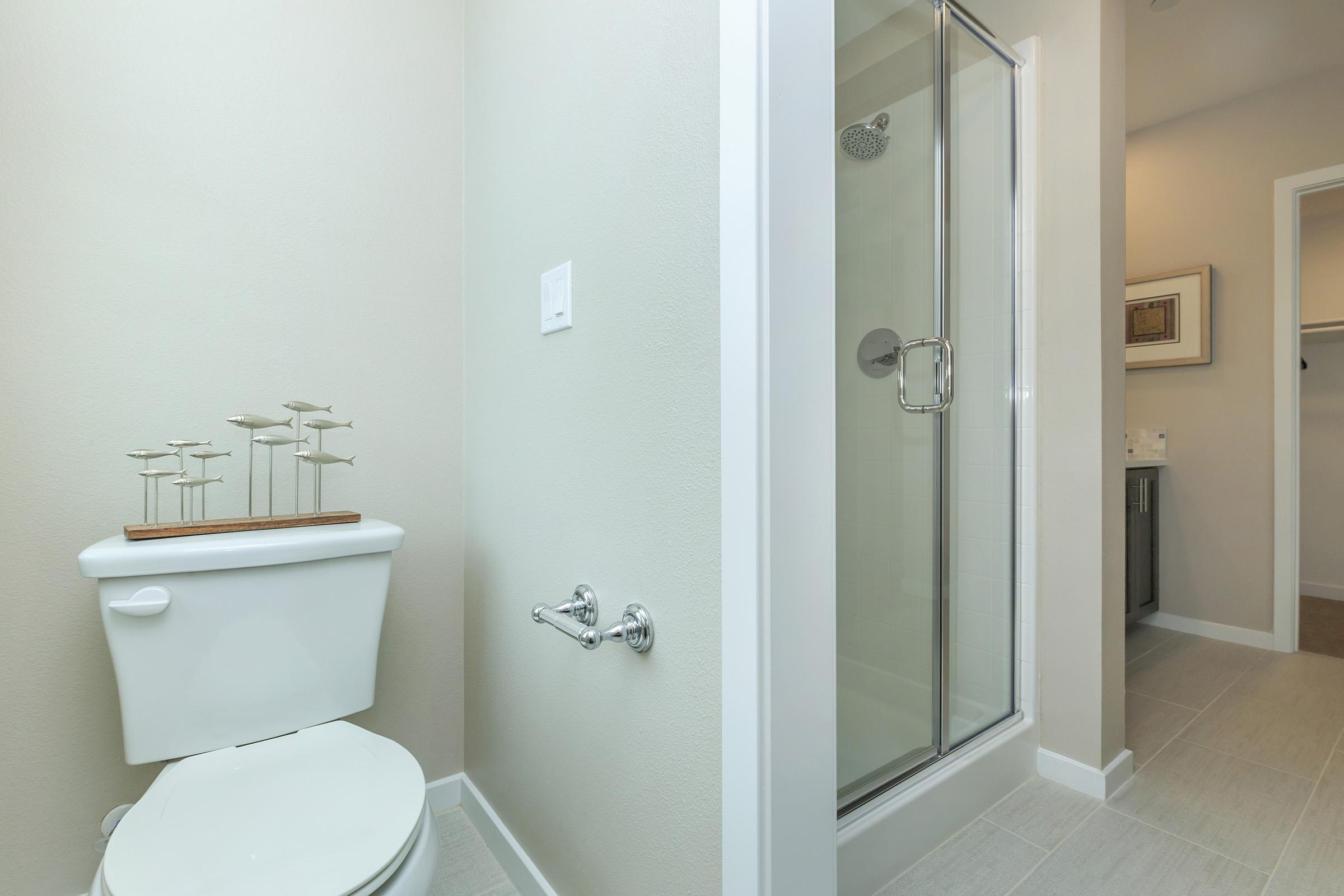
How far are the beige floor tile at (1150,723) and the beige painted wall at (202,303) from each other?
1.94m

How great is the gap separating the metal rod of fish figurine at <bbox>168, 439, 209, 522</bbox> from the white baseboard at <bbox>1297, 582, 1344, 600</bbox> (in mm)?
5045

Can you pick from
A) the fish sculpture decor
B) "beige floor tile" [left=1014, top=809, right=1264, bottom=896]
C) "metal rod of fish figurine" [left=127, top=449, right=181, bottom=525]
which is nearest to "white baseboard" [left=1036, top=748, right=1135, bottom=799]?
"beige floor tile" [left=1014, top=809, right=1264, bottom=896]

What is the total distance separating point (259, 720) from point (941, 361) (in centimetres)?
159

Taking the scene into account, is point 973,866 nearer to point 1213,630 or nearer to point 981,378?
point 981,378

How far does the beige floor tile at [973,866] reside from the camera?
1222 mm

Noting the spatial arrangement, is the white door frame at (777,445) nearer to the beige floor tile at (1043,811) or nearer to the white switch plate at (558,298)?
the white switch plate at (558,298)

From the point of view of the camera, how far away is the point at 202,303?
124 centimetres

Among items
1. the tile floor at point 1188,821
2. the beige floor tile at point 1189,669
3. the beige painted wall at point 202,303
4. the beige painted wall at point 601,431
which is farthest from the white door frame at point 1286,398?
the beige painted wall at point 202,303

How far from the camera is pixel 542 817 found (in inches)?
46.7

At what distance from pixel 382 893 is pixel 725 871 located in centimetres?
43

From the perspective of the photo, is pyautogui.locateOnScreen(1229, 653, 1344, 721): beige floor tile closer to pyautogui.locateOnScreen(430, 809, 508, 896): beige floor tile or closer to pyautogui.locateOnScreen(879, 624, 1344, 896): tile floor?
pyautogui.locateOnScreen(879, 624, 1344, 896): tile floor

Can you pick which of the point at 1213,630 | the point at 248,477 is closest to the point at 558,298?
the point at 248,477

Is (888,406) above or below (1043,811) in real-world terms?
above

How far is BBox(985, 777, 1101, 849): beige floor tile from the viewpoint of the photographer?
1397 millimetres
